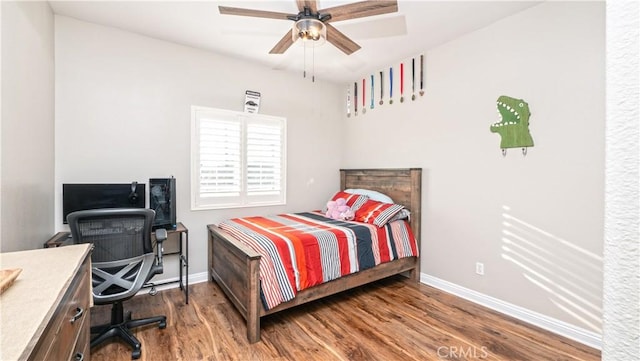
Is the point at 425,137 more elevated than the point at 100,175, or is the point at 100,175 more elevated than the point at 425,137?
the point at 425,137

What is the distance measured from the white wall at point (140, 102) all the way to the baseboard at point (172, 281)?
0.07m

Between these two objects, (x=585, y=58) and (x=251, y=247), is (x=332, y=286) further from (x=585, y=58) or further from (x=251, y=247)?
(x=585, y=58)

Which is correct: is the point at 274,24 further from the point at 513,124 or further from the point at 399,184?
the point at 513,124

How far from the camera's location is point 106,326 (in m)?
2.19

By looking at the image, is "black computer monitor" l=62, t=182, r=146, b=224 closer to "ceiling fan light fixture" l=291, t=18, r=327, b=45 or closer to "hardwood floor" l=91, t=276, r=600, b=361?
"hardwood floor" l=91, t=276, r=600, b=361

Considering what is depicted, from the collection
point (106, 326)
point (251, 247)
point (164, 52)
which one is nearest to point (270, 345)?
point (251, 247)

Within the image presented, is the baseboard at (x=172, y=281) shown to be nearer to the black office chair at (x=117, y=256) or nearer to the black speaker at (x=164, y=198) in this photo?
the black speaker at (x=164, y=198)

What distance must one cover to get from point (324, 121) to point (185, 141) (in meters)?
2.03

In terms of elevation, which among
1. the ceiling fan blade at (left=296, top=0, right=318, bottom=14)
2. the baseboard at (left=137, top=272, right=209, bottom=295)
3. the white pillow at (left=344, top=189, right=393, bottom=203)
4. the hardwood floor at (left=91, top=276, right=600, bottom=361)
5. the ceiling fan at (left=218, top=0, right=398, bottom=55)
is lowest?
the hardwood floor at (left=91, top=276, right=600, bottom=361)

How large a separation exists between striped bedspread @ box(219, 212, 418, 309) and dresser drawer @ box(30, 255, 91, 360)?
1.09 metres

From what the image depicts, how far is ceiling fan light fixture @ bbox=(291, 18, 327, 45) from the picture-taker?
2.04 meters

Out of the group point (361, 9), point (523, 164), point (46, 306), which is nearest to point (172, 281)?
point (46, 306)

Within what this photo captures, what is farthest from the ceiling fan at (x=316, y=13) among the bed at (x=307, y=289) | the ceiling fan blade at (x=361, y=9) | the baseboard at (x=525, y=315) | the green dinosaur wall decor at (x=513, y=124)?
the baseboard at (x=525, y=315)

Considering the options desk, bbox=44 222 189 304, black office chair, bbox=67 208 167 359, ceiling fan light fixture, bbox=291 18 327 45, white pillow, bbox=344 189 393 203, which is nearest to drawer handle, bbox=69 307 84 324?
black office chair, bbox=67 208 167 359
